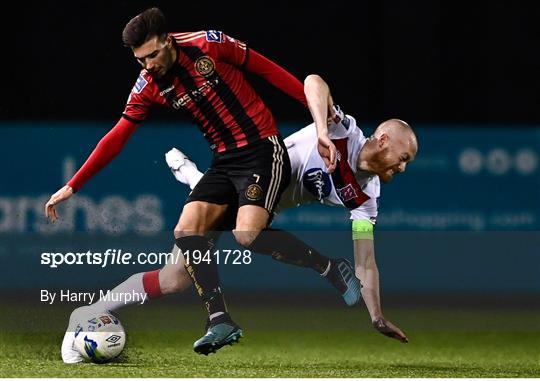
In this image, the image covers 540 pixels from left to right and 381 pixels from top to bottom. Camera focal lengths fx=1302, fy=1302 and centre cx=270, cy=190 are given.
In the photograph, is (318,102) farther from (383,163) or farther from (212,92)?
(383,163)

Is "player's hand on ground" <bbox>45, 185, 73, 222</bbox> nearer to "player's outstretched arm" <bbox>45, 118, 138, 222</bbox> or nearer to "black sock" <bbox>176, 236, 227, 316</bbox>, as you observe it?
"player's outstretched arm" <bbox>45, 118, 138, 222</bbox>

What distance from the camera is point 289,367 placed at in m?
6.07

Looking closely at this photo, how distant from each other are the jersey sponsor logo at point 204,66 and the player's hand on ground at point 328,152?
69cm

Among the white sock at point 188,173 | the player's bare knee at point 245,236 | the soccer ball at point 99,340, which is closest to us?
the player's bare knee at point 245,236

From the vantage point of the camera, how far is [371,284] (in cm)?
609

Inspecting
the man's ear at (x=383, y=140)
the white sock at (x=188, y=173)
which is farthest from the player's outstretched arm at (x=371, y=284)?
the white sock at (x=188, y=173)

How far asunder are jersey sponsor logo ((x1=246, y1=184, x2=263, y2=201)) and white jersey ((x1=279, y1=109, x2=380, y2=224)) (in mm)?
487

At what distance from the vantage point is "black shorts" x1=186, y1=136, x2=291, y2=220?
574 centimetres

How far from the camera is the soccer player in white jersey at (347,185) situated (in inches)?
238

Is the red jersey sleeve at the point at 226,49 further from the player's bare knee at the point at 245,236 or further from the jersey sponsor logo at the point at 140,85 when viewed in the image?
the player's bare knee at the point at 245,236

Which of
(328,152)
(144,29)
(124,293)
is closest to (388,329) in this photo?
(328,152)

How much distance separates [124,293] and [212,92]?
1.06 meters

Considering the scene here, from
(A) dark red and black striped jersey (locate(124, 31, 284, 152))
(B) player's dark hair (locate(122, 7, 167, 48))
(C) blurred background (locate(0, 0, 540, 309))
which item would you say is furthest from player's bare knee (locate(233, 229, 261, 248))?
(C) blurred background (locate(0, 0, 540, 309))

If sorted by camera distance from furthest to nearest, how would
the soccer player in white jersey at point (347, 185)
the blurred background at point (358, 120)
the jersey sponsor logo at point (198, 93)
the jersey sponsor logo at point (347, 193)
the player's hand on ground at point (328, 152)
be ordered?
the blurred background at point (358, 120), the jersey sponsor logo at point (347, 193), the soccer player in white jersey at point (347, 185), the jersey sponsor logo at point (198, 93), the player's hand on ground at point (328, 152)
